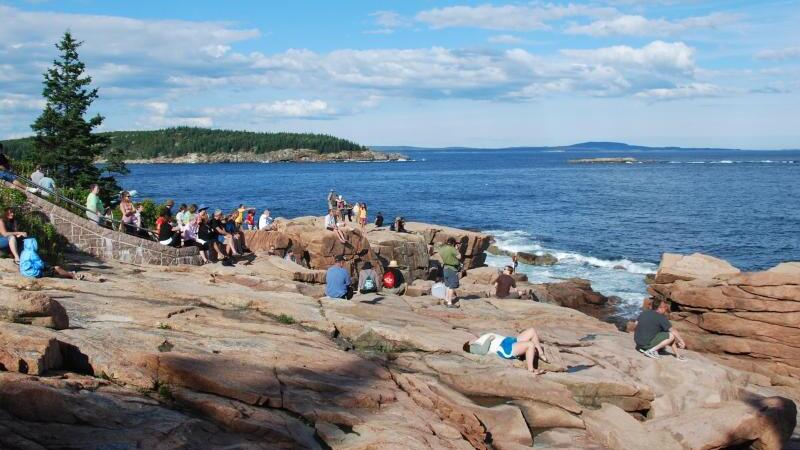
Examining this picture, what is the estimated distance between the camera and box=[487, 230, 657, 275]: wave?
40.7 meters

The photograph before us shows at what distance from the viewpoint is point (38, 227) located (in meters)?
18.1

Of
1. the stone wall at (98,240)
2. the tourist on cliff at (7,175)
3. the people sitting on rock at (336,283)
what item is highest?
the tourist on cliff at (7,175)

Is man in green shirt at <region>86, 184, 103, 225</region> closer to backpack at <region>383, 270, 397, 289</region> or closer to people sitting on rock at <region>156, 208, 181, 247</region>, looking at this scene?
people sitting on rock at <region>156, 208, 181, 247</region>

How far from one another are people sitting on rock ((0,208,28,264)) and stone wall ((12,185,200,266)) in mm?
3734

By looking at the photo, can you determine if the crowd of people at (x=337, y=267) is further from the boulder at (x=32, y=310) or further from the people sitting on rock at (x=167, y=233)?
the boulder at (x=32, y=310)

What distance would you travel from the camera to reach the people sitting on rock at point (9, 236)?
15195 millimetres

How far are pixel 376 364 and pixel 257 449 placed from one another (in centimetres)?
399

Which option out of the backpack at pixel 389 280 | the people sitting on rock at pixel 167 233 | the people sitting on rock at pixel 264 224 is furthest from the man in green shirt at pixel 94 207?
the backpack at pixel 389 280

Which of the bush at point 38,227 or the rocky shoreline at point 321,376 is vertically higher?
the bush at point 38,227

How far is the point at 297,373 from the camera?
10570 mm

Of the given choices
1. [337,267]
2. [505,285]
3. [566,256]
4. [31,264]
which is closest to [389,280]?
[337,267]

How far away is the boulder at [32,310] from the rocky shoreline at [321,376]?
0.02 m

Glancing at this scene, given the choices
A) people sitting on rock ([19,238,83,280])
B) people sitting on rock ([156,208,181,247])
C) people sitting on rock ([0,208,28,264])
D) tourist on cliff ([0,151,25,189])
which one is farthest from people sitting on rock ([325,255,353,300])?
tourist on cliff ([0,151,25,189])

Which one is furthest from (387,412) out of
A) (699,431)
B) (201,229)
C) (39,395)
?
(201,229)
